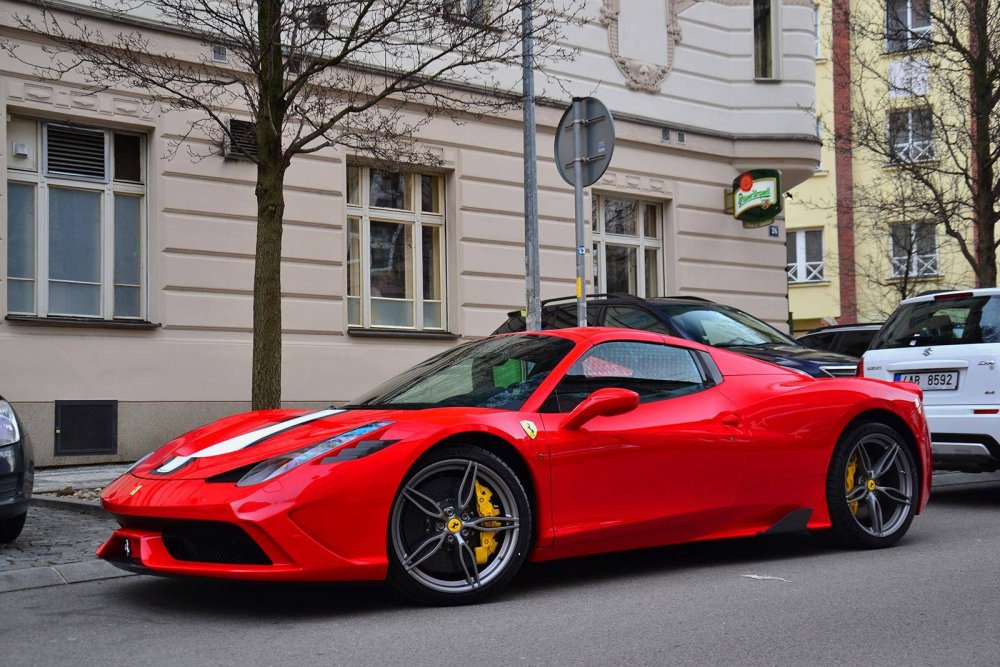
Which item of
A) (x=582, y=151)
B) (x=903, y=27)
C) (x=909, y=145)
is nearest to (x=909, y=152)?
(x=909, y=145)

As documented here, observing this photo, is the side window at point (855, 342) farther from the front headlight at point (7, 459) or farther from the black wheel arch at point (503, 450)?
the front headlight at point (7, 459)

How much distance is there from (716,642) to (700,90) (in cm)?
1515

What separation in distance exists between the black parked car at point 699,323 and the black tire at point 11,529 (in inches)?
216

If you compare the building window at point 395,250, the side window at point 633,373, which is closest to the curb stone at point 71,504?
the side window at point 633,373

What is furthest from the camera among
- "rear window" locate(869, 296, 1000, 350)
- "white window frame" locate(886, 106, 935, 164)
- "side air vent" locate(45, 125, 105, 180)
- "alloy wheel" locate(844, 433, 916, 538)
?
"white window frame" locate(886, 106, 935, 164)

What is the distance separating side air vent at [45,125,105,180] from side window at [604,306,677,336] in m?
5.83

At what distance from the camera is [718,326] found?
10.9 meters

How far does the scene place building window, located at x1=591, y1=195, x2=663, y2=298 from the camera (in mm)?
17609

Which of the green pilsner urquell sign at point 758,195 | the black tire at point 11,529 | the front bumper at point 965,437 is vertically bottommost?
the black tire at point 11,529

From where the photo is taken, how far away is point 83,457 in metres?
11.9

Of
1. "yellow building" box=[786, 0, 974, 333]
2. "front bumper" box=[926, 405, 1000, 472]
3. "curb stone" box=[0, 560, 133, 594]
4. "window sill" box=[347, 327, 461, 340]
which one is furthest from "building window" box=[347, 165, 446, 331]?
"yellow building" box=[786, 0, 974, 333]

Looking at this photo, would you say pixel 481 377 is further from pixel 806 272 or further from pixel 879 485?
pixel 806 272

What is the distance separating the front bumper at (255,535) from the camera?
4.62 m

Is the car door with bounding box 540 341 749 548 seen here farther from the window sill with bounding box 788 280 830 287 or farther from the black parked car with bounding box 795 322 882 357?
the window sill with bounding box 788 280 830 287
